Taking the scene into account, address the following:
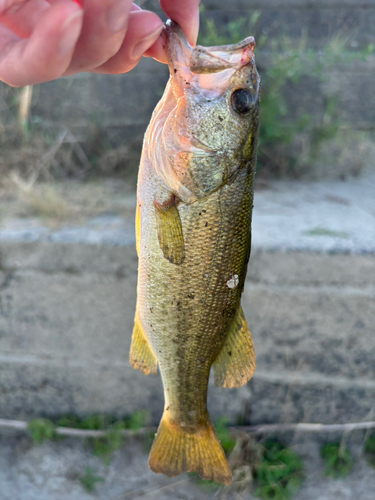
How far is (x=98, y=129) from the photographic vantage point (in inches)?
133

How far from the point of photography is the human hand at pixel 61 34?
2.39ft

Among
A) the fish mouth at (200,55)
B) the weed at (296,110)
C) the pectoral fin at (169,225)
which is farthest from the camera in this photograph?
the weed at (296,110)

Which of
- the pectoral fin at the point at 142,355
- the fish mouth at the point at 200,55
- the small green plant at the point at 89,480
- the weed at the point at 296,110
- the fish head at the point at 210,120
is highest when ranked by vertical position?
the weed at the point at 296,110

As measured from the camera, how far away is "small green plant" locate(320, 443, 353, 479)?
100 inches

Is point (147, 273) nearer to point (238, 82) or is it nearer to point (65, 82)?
point (238, 82)

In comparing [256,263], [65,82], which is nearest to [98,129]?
[65,82]

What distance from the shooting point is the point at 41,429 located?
2.69 metres

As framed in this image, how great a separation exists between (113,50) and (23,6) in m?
0.18

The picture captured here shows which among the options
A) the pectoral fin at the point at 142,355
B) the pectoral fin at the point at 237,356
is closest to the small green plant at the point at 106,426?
the pectoral fin at the point at 142,355

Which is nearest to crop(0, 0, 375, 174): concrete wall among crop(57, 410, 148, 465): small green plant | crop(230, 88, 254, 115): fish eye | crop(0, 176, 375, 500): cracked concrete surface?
crop(0, 176, 375, 500): cracked concrete surface

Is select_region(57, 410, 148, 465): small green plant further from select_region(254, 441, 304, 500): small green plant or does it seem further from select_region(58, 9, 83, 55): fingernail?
select_region(58, 9, 83, 55): fingernail

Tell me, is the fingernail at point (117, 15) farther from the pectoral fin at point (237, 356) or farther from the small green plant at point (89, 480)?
the small green plant at point (89, 480)

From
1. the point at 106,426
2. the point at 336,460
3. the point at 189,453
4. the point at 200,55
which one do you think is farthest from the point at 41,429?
the point at 200,55

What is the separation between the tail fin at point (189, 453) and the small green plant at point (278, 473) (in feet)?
4.35
